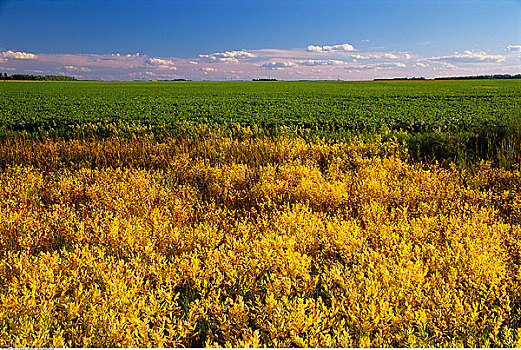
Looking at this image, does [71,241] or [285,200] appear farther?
[285,200]

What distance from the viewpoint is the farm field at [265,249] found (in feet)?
9.34

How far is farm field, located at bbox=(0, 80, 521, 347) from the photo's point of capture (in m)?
2.85

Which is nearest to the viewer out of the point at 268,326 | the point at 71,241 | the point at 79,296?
the point at 268,326

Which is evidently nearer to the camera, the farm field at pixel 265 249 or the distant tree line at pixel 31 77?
the farm field at pixel 265 249

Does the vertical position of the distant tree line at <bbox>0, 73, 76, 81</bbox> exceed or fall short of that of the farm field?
it exceeds it

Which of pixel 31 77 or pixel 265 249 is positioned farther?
pixel 31 77

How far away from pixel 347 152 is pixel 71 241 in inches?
245

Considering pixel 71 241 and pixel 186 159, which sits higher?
pixel 186 159

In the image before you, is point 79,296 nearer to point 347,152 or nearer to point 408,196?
point 408,196

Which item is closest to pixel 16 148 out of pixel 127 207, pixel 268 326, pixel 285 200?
pixel 127 207

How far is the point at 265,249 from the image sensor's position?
3764mm

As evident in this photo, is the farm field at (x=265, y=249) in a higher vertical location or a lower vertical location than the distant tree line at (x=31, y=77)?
lower

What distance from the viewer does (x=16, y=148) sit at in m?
9.54

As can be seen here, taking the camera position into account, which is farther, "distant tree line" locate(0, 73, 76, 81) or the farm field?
"distant tree line" locate(0, 73, 76, 81)
